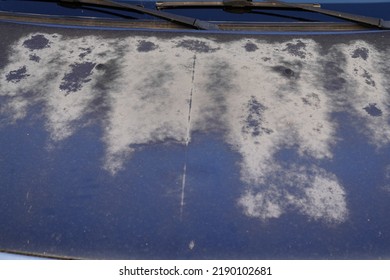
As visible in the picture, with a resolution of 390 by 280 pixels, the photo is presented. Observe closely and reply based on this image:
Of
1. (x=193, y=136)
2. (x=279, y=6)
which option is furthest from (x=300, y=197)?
(x=279, y=6)

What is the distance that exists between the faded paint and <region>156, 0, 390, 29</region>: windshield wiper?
4.8 inches

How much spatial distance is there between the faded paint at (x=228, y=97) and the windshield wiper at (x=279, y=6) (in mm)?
121

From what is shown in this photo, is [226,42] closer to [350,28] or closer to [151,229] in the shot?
[350,28]

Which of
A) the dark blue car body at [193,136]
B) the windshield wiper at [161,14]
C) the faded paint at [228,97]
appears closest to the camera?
the dark blue car body at [193,136]

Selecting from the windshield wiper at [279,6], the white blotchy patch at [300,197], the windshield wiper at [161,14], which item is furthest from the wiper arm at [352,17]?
the white blotchy patch at [300,197]

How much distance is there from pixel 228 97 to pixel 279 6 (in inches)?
22.9

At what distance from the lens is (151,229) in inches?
50.1

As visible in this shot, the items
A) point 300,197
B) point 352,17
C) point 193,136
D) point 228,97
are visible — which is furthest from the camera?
point 352,17

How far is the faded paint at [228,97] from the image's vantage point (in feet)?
4.56

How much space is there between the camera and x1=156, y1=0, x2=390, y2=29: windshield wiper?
6.25 ft

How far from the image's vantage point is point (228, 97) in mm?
1642

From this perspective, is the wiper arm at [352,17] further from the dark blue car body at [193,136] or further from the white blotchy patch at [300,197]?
the white blotchy patch at [300,197]

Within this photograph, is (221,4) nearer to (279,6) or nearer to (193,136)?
(279,6)

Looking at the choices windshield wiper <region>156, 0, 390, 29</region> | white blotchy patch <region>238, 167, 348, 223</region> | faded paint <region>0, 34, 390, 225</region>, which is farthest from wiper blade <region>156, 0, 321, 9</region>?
white blotchy patch <region>238, 167, 348, 223</region>
